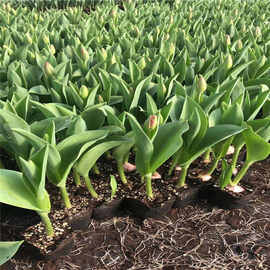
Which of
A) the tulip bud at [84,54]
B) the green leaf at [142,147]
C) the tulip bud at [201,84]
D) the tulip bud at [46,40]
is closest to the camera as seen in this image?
the green leaf at [142,147]

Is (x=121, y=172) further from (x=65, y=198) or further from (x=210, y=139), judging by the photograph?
(x=210, y=139)

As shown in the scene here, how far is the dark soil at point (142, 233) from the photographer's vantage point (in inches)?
60.7

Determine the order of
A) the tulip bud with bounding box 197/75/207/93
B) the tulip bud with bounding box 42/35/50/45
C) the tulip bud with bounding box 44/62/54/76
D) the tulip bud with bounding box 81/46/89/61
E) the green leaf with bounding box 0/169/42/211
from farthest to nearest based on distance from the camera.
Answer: the tulip bud with bounding box 42/35/50/45 < the tulip bud with bounding box 81/46/89/61 < the tulip bud with bounding box 44/62/54/76 < the tulip bud with bounding box 197/75/207/93 < the green leaf with bounding box 0/169/42/211

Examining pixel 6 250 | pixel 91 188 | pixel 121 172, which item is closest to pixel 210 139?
pixel 121 172

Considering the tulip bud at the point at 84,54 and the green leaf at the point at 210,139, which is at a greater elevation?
the tulip bud at the point at 84,54

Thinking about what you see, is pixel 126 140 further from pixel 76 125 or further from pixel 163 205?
pixel 163 205

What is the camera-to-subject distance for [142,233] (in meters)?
1.69

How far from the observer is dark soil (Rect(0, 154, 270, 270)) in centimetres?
154

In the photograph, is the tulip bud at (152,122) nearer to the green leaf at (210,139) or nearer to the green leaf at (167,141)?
the green leaf at (167,141)


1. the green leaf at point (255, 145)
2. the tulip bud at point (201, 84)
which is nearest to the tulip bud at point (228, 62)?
the tulip bud at point (201, 84)

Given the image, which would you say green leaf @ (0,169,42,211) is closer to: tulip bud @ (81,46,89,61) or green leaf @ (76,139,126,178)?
green leaf @ (76,139,126,178)

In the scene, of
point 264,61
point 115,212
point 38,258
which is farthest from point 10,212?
point 264,61

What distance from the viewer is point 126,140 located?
150 cm

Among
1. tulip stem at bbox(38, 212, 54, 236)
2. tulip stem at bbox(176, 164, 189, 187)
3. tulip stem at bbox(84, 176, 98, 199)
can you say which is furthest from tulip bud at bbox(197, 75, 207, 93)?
tulip stem at bbox(38, 212, 54, 236)
